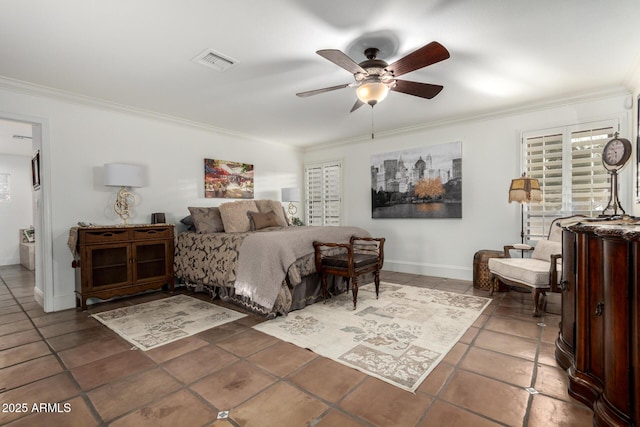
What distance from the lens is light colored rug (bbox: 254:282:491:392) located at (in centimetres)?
215

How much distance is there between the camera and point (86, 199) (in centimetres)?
384

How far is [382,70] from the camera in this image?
2572mm

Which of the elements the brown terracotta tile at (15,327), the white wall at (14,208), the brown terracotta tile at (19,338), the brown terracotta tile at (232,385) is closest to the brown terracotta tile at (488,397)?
the brown terracotta tile at (232,385)

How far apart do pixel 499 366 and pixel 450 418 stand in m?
0.77

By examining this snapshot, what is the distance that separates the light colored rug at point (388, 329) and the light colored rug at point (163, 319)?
1.98 ft

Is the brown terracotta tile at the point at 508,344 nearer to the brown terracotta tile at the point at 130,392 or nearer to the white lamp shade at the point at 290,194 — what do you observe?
the brown terracotta tile at the point at 130,392

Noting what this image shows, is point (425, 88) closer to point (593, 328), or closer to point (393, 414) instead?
point (593, 328)

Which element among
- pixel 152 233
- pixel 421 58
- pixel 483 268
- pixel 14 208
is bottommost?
pixel 483 268

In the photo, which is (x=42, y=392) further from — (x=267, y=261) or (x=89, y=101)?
(x=89, y=101)

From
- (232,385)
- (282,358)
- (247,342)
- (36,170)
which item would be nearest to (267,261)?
(247,342)

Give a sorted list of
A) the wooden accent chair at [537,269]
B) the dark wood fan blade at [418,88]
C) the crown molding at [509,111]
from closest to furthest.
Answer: the dark wood fan blade at [418,88] → the wooden accent chair at [537,269] → the crown molding at [509,111]

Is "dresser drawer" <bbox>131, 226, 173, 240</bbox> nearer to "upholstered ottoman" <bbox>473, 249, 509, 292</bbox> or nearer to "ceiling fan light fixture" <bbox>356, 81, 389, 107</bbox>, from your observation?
"ceiling fan light fixture" <bbox>356, 81, 389, 107</bbox>

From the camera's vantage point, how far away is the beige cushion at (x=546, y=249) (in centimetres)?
345

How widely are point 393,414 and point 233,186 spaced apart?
4.61 m
